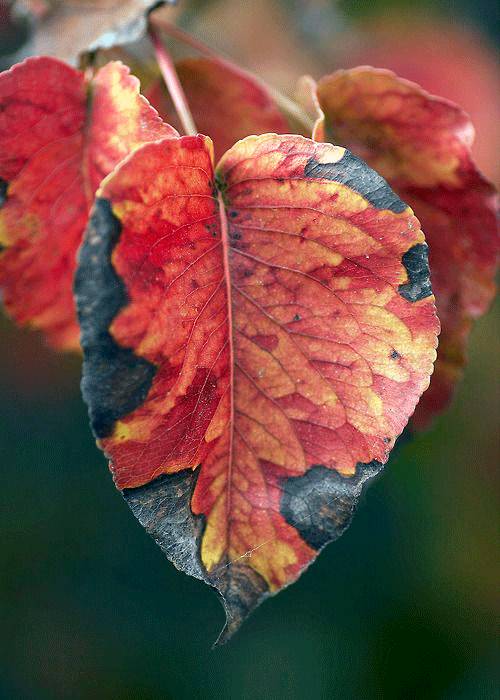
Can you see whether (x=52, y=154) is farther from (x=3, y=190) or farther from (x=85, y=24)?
(x=85, y=24)

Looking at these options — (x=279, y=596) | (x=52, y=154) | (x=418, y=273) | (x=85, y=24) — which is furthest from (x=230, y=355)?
(x=279, y=596)

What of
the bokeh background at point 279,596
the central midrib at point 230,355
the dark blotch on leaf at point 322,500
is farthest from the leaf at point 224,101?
the bokeh background at point 279,596

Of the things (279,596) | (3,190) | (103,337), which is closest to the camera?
(103,337)

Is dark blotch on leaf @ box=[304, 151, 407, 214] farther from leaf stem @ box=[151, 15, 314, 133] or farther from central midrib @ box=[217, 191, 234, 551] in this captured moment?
leaf stem @ box=[151, 15, 314, 133]

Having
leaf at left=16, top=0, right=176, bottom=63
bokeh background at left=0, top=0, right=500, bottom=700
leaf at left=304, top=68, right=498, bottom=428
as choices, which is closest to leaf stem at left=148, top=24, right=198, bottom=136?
leaf at left=16, top=0, right=176, bottom=63

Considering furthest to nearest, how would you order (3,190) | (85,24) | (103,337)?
1. (85,24)
2. (3,190)
3. (103,337)

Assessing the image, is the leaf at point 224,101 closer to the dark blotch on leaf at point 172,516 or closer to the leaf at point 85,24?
the leaf at point 85,24

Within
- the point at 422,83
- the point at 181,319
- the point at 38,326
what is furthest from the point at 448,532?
the point at 181,319
